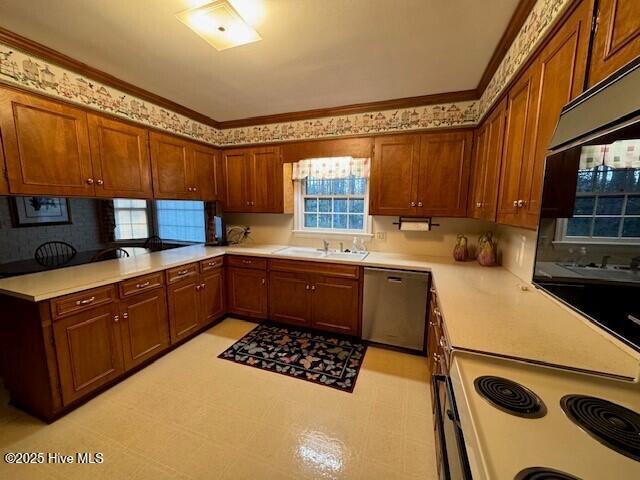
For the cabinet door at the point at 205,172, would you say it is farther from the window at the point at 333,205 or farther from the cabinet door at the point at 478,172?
the cabinet door at the point at 478,172

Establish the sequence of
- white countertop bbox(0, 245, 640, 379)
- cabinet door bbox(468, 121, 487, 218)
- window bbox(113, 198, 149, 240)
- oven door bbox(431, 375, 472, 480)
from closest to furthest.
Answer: oven door bbox(431, 375, 472, 480)
white countertop bbox(0, 245, 640, 379)
cabinet door bbox(468, 121, 487, 218)
window bbox(113, 198, 149, 240)

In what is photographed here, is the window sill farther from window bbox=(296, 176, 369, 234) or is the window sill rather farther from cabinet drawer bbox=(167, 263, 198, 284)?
cabinet drawer bbox=(167, 263, 198, 284)

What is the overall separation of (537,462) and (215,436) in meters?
1.78

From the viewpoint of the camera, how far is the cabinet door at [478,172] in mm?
2240

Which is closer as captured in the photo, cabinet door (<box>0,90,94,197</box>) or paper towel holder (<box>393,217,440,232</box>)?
cabinet door (<box>0,90,94,197</box>)

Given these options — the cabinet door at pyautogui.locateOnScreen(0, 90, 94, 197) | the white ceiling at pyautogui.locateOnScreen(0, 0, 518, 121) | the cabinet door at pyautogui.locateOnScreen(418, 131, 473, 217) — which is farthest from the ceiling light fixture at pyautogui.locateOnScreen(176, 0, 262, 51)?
the cabinet door at pyautogui.locateOnScreen(418, 131, 473, 217)

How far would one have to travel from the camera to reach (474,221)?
9.20 feet

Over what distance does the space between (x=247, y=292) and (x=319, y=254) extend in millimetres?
1031

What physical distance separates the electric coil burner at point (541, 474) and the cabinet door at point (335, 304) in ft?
7.03

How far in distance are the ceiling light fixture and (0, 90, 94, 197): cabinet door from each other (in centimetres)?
129

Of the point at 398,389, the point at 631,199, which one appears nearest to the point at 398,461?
the point at 398,389

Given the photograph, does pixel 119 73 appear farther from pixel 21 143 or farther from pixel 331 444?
pixel 331 444

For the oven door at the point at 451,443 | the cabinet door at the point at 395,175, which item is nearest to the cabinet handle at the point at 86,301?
the oven door at the point at 451,443

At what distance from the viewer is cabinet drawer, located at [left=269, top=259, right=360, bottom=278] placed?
9.00 feet
